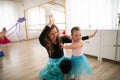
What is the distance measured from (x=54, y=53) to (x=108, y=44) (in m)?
1.48

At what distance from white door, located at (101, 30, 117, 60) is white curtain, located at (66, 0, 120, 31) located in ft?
1.04

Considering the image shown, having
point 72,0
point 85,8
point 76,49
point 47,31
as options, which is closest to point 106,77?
point 76,49

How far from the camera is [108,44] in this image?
107 inches

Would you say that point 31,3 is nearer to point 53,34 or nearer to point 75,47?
point 53,34

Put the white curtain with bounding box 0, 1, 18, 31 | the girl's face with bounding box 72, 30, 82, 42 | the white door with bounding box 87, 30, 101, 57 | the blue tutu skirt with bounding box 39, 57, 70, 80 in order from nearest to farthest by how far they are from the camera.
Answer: the girl's face with bounding box 72, 30, 82, 42
the blue tutu skirt with bounding box 39, 57, 70, 80
the white door with bounding box 87, 30, 101, 57
the white curtain with bounding box 0, 1, 18, 31

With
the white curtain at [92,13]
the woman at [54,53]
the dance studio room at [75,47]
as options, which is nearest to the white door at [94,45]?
the dance studio room at [75,47]

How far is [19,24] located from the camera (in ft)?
23.6

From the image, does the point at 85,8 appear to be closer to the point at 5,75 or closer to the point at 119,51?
the point at 119,51

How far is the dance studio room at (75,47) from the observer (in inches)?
66.7

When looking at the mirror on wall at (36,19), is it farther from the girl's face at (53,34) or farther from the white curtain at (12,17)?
the girl's face at (53,34)

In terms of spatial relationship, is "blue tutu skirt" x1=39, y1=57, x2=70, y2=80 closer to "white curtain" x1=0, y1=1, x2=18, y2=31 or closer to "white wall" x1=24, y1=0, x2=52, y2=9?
"white wall" x1=24, y1=0, x2=52, y2=9

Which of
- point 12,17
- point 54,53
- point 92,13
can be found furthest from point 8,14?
point 54,53

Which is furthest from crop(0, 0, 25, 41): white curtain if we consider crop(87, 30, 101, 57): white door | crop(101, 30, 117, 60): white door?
crop(101, 30, 117, 60): white door

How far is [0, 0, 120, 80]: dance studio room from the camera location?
5.56 ft
